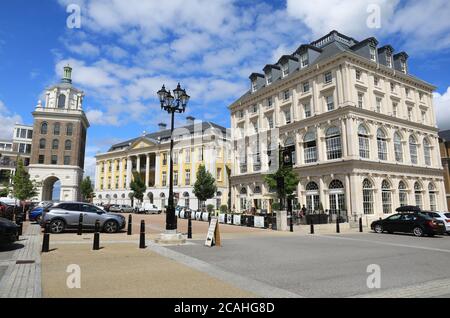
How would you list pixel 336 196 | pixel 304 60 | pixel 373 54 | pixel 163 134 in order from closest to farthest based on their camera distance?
pixel 336 196
pixel 373 54
pixel 304 60
pixel 163 134

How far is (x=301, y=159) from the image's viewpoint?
37156mm

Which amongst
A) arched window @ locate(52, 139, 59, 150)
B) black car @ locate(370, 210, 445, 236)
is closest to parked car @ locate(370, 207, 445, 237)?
black car @ locate(370, 210, 445, 236)

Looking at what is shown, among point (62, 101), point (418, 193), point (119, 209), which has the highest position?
point (62, 101)

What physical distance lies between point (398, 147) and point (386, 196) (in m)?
6.37

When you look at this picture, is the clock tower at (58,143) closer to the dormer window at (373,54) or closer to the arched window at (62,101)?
the arched window at (62,101)

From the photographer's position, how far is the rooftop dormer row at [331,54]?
36.2m

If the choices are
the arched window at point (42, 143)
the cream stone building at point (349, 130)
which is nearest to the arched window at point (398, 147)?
the cream stone building at point (349, 130)

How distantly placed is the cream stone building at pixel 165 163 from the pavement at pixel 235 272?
4560cm

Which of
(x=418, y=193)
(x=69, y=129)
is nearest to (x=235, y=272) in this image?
(x=418, y=193)

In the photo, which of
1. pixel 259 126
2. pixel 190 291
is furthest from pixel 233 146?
pixel 190 291

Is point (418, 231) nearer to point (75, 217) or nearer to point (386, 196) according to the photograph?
point (386, 196)

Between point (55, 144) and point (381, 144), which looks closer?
point (381, 144)

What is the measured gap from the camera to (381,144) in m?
34.7
